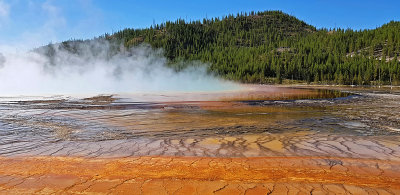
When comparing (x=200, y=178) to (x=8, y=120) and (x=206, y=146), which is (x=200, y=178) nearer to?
(x=206, y=146)

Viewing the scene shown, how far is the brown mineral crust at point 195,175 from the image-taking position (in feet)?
15.8

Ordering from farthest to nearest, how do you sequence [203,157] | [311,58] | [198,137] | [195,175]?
[311,58] → [198,137] → [203,157] → [195,175]

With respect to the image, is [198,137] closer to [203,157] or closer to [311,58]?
[203,157]

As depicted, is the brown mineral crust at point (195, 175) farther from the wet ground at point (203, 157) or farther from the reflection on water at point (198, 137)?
the reflection on water at point (198, 137)

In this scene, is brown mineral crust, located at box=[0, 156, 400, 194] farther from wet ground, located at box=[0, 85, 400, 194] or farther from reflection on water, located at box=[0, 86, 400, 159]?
reflection on water, located at box=[0, 86, 400, 159]

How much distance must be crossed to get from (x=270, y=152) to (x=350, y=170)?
1928mm

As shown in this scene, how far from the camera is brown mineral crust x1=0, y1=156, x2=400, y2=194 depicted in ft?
15.8

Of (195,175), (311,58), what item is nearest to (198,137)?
(195,175)

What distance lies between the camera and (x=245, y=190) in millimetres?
4703

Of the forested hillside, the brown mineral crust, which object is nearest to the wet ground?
the brown mineral crust

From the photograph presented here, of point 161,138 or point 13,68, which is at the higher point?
point 13,68

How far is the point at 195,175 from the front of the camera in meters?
5.45

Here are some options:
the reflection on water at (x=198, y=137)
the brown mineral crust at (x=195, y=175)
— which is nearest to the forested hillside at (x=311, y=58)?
the reflection on water at (x=198, y=137)

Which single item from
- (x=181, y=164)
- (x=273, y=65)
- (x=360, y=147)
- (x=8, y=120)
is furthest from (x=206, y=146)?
(x=273, y=65)
